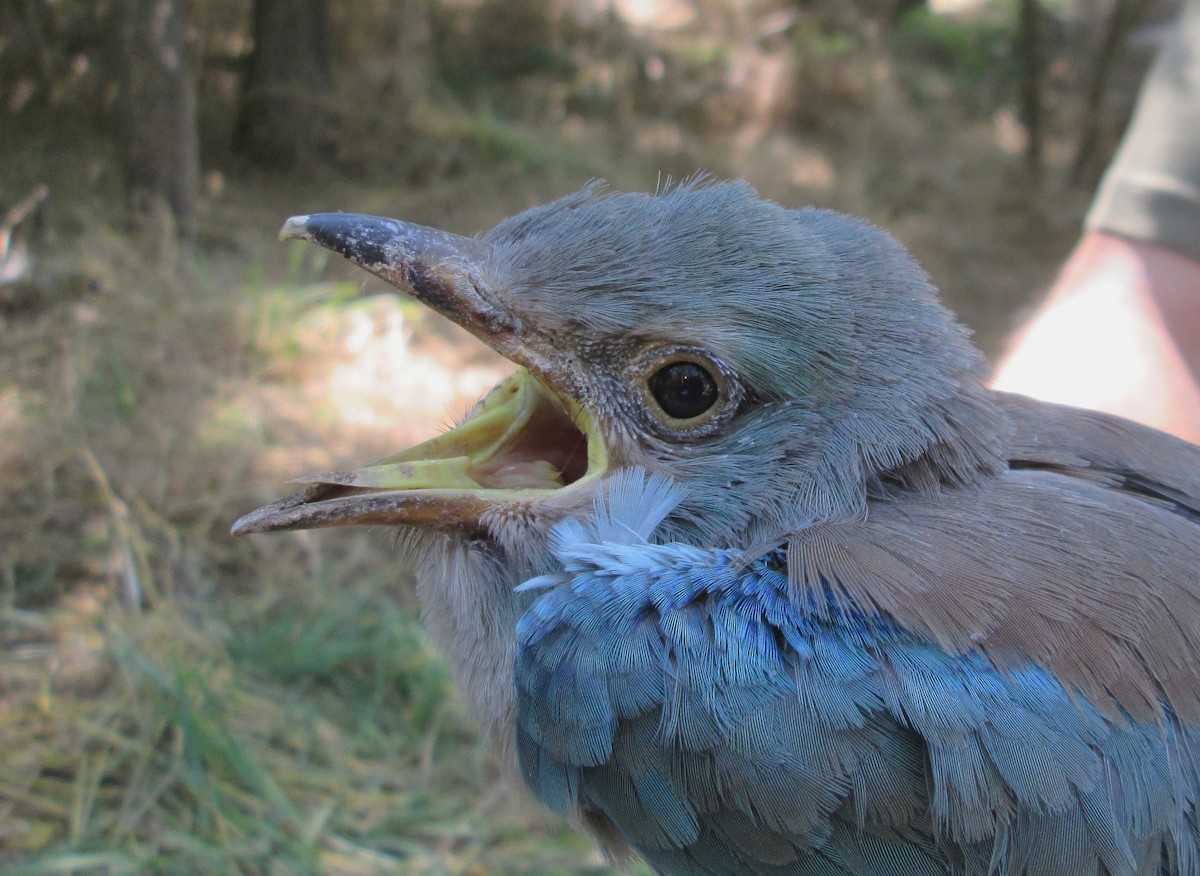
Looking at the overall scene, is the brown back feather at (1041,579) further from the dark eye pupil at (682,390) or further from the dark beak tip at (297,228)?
the dark beak tip at (297,228)

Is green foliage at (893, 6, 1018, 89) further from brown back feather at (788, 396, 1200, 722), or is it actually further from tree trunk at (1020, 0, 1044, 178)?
brown back feather at (788, 396, 1200, 722)

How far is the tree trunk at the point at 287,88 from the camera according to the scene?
263 inches

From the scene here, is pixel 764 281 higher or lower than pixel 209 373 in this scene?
higher

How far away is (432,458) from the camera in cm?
185

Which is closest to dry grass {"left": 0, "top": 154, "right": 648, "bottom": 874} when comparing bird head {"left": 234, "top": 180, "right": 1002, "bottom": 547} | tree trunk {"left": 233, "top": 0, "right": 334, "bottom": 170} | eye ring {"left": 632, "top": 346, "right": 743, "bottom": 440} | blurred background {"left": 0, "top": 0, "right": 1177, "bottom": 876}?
blurred background {"left": 0, "top": 0, "right": 1177, "bottom": 876}

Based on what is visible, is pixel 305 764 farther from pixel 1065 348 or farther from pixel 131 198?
pixel 131 198

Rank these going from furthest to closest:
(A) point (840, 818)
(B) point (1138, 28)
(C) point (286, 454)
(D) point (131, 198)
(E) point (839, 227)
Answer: (B) point (1138, 28) < (D) point (131, 198) < (C) point (286, 454) < (E) point (839, 227) < (A) point (840, 818)

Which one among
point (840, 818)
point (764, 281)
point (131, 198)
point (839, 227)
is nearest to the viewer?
point (840, 818)

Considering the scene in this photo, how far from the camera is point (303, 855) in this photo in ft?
8.25

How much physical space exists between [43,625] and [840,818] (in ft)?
8.58

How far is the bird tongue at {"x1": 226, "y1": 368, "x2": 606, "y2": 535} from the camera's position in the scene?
→ 1629 millimetres

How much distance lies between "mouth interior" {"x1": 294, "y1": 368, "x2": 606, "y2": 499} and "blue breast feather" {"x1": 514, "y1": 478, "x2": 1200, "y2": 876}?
0.32 m

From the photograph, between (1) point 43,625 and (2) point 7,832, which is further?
(1) point 43,625

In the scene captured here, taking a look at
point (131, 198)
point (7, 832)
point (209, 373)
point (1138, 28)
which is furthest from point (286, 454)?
point (1138, 28)
